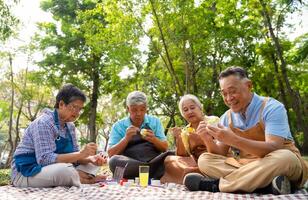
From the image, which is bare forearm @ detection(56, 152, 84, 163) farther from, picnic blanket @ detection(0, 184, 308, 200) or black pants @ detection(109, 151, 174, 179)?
black pants @ detection(109, 151, 174, 179)

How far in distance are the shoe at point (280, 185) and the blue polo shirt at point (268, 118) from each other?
1.36 ft

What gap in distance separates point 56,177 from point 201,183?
1.53 meters

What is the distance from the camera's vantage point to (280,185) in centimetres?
318

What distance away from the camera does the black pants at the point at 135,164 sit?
480cm

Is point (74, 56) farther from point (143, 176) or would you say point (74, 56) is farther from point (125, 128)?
point (143, 176)

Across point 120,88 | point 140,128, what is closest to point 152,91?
point 120,88

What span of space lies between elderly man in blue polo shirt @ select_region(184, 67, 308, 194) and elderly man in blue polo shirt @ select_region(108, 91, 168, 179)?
1.19 m

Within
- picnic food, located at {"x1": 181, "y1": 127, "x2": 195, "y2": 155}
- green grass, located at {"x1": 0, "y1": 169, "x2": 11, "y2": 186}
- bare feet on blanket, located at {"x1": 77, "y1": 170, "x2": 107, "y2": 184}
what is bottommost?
green grass, located at {"x1": 0, "y1": 169, "x2": 11, "y2": 186}

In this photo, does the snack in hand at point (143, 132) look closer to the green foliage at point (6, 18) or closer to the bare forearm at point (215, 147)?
the bare forearm at point (215, 147)

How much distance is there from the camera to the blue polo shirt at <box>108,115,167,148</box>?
5.29 m

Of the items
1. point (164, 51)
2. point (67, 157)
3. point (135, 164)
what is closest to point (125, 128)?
point (135, 164)

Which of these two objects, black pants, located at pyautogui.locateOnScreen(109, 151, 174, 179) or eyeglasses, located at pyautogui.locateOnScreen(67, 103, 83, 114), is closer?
eyeglasses, located at pyautogui.locateOnScreen(67, 103, 83, 114)

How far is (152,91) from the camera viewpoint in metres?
19.8

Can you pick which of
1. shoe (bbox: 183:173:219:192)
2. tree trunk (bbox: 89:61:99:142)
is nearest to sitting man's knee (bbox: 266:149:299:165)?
shoe (bbox: 183:173:219:192)
